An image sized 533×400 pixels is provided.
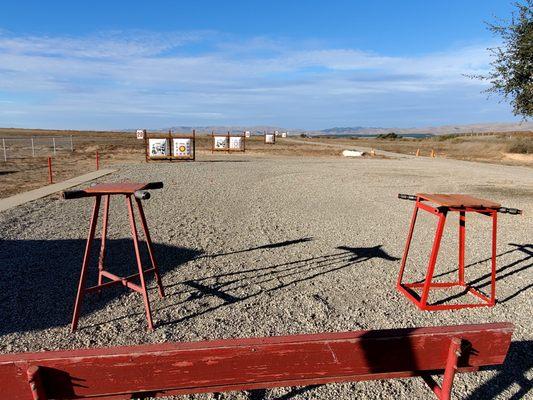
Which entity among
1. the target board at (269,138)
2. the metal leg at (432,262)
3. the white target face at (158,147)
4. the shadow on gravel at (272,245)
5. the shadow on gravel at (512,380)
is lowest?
the shadow on gravel at (512,380)

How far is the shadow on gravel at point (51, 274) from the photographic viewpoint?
4.64 m

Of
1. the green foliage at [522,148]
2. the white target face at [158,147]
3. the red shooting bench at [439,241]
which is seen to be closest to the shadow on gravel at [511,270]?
the red shooting bench at [439,241]

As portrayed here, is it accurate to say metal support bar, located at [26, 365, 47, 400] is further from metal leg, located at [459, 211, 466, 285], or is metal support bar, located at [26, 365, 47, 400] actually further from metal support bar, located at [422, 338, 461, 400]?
metal leg, located at [459, 211, 466, 285]

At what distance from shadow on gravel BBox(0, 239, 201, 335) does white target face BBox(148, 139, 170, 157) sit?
18.7m

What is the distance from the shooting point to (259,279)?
19.3 feet

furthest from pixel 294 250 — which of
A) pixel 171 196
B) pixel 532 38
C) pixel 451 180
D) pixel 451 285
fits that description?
pixel 451 180

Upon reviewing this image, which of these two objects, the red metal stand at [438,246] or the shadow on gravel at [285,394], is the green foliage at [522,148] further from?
the shadow on gravel at [285,394]

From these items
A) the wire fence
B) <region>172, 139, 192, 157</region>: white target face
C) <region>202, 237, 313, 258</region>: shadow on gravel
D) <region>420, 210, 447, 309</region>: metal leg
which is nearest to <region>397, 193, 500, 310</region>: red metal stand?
<region>420, 210, 447, 309</region>: metal leg

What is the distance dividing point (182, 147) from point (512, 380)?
2468 centimetres

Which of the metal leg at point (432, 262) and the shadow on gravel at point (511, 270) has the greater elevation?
the metal leg at point (432, 262)

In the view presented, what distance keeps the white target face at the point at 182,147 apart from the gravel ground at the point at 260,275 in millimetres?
14698

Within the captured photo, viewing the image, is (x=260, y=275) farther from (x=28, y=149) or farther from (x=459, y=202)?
(x=28, y=149)

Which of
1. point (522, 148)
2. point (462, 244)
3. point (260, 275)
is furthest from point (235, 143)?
point (462, 244)

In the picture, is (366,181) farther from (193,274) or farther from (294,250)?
(193,274)
